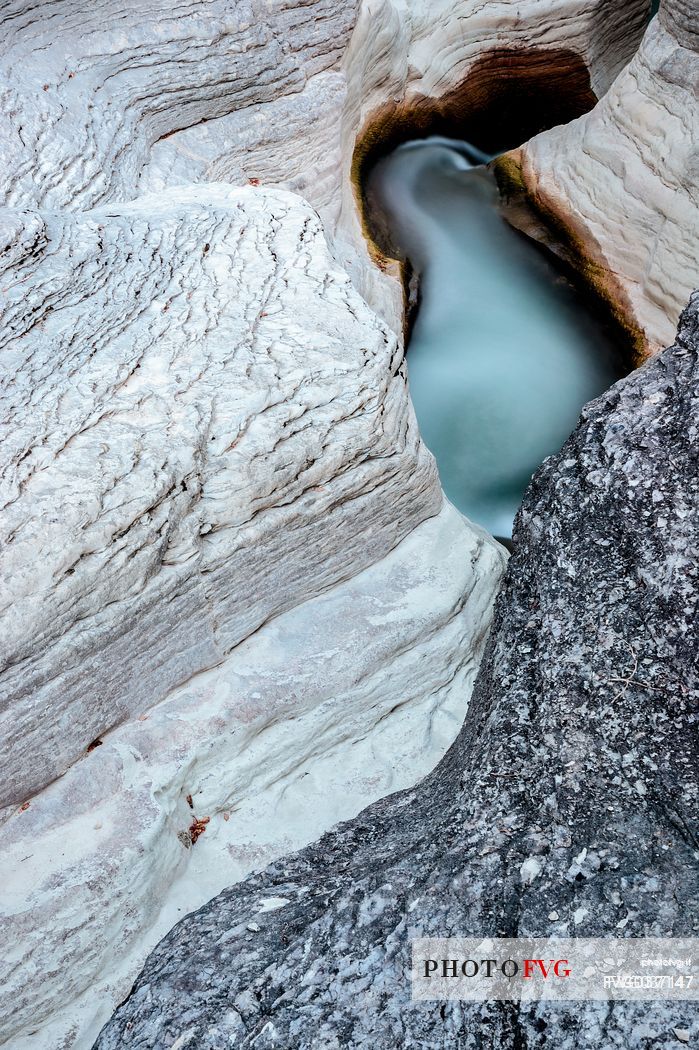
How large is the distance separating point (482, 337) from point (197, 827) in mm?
4307

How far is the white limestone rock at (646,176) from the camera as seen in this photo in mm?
5469

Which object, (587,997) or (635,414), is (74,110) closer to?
(635,414)

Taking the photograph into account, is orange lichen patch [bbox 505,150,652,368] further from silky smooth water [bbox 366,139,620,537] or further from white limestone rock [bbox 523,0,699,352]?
silky smooth water [bbox 366,139,620,537]

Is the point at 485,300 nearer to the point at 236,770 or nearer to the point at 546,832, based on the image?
the point at 236,770

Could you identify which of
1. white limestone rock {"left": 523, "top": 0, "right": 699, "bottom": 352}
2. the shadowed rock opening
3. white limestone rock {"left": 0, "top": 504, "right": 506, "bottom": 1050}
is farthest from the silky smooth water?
white limestone rock {"left": 0, "top": 504, "right": 506, "bottom": 1050}

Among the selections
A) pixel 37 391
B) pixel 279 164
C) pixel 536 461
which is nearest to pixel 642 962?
pixel 37 391

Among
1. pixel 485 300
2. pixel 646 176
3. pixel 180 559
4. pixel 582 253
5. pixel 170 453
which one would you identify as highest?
pixel 170 453

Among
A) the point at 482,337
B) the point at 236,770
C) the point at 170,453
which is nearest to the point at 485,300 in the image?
the point at 482,337

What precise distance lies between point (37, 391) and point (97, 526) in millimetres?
593

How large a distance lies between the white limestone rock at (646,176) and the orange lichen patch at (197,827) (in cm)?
469

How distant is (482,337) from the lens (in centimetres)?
602

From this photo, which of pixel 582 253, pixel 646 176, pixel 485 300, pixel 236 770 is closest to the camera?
A: pixel 236 770

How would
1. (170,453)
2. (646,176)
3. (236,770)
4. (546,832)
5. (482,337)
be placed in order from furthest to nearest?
(482,337) → (646,176) → (236,770) → (170,453) → (546,832)

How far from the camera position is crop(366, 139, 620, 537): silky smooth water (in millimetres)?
5496
